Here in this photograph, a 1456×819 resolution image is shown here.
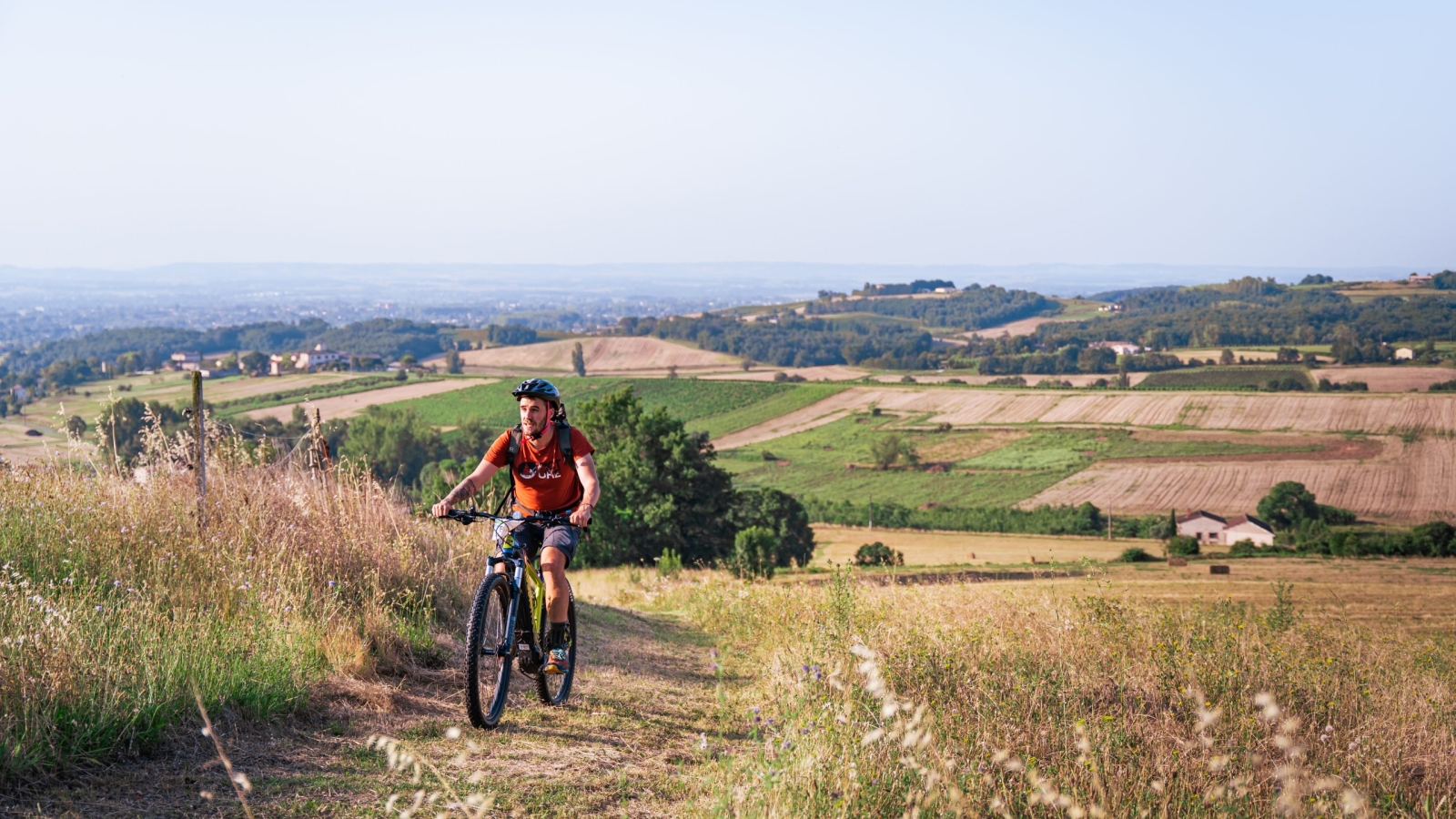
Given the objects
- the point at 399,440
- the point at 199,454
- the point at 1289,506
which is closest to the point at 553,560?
the point at 199,454

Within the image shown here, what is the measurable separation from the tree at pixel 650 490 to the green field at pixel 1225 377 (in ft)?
227

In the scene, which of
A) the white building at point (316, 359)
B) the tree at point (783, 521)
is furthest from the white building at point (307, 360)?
the tree at point (783, 521)

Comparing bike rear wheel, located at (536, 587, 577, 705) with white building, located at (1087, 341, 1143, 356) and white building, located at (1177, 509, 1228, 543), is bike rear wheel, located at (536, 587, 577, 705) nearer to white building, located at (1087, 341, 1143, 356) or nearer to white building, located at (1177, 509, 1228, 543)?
white building, located at (1177, 509, 1228, 543)

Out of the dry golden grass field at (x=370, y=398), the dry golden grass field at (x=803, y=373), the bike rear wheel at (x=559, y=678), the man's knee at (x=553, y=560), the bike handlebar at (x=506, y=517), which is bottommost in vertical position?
the dry golden grass field at (x=370, y=398)

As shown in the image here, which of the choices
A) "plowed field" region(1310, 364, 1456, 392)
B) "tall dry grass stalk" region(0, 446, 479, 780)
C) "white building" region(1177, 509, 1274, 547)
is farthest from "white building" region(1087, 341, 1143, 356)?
"tall dry grass stalk" region(0, 446, 479, 780)

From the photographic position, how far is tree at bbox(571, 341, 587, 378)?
4595 inches

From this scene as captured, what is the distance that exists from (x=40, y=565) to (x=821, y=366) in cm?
12990

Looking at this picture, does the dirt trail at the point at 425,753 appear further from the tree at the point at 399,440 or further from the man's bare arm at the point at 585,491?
the tree at the point at 399,440

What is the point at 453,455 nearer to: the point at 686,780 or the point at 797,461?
the point at 797,461

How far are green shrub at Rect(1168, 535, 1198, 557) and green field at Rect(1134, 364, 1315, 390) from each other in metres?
47.0

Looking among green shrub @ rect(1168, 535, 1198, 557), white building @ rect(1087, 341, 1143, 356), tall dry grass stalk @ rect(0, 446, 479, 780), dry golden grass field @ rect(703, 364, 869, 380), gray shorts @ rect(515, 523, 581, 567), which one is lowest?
green shrub @ rect(1168, 535, 1198, 557)

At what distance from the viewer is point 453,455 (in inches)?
2862

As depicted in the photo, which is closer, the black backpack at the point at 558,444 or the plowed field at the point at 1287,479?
the black backpack at the point at 558,444

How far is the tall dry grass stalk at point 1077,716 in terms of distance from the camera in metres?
4.39
